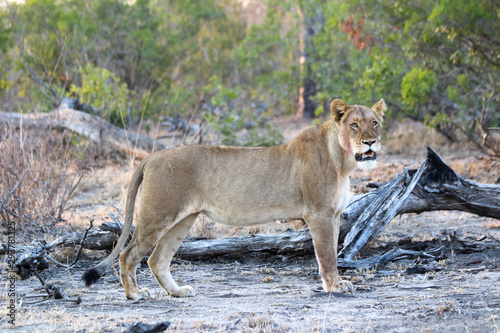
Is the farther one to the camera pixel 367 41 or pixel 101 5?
pixel 101 5

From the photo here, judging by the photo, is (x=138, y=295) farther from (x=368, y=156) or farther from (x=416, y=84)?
(x=416, y=84)

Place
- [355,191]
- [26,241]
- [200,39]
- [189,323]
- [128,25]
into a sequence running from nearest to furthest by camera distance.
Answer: [189,323], [26,241], [355,191], [128,25], [200,39]

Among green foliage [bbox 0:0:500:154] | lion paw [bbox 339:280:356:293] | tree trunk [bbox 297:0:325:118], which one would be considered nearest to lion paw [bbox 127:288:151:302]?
lion paw [bbox 339:280:356:293]

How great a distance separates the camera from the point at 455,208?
5.77 m

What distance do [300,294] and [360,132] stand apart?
4.66 ft

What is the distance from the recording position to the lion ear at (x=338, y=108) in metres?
4.64

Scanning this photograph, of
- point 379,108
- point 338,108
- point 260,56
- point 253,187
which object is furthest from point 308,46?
point 253,187

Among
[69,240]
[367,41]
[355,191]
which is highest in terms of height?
[367,41]

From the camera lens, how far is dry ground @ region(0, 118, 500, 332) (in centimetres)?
376

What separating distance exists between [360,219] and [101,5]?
13.1 meters

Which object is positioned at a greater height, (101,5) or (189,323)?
(101,5)

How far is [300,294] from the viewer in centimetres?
463

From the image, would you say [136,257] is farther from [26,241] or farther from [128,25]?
[128,25]

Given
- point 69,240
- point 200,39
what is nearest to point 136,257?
point 69,240
